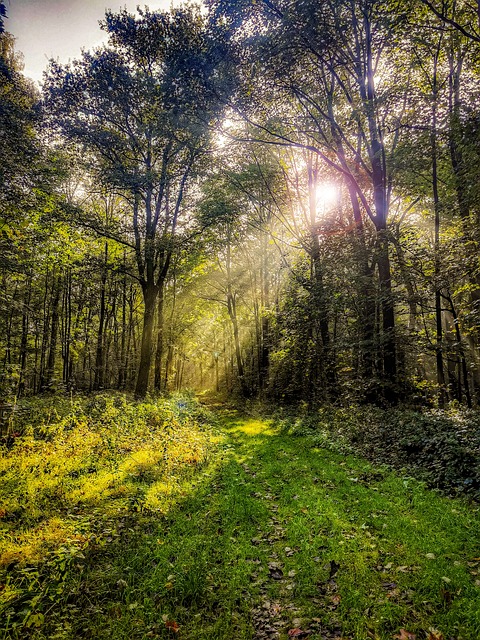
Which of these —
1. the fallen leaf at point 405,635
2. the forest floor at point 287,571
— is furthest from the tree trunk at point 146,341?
the fallen leaf at point 405,635

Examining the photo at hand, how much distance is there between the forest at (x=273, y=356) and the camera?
395cm

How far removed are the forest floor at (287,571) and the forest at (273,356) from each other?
3 cm

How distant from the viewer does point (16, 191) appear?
1061cm

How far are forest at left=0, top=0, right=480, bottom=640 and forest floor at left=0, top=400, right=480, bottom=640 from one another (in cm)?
3

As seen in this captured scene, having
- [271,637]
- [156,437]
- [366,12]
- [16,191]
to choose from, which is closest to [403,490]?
[271,637]

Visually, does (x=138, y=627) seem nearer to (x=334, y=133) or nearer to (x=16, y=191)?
(x=16, y=191)

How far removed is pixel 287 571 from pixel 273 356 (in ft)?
56.1

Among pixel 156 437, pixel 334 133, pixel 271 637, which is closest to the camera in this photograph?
pixel 271 637

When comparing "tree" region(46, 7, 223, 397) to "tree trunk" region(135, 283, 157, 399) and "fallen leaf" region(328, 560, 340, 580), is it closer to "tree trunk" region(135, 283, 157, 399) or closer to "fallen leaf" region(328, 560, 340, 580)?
"tree trunk" region(135, 283, 157, 399)

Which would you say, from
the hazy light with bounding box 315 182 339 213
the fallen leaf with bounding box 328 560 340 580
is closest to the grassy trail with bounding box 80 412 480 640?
the fallen leaf with bounding box 328 560 340 580

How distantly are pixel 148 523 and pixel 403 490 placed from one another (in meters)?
5.00

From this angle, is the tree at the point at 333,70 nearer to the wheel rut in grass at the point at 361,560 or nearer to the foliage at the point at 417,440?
the foliage at the point at 417,440

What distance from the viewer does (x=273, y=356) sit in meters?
21.4

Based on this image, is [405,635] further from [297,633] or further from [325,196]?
[325,196]
